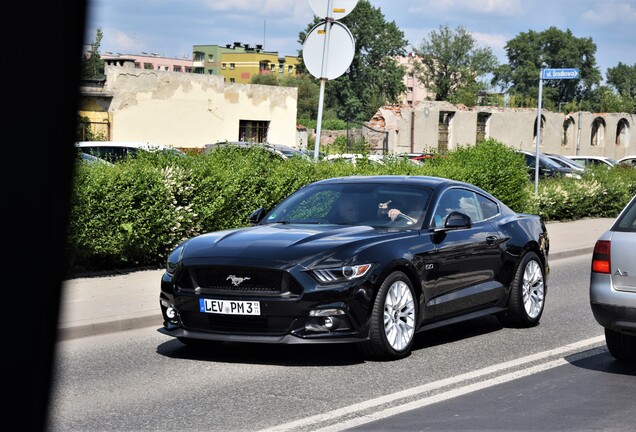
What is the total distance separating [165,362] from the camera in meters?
8.82

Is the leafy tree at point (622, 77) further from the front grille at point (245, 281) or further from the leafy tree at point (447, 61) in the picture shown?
the front grille at point (245, 281)

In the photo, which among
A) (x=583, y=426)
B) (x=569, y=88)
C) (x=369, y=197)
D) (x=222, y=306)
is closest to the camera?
(x=583, y=426)

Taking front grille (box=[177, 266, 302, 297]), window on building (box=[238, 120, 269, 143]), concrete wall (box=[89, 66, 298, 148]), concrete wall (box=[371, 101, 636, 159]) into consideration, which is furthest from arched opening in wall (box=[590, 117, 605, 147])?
front grille (box=[177, 266, 302, 297])

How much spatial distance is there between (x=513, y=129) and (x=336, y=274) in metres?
52.3

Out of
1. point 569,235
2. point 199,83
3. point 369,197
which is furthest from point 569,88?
point 369,197

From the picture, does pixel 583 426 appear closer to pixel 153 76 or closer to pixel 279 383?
pixel 279 383

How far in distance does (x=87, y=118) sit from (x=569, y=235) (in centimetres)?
2236

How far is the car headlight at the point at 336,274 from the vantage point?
8.43 metres

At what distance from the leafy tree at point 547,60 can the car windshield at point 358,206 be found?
5197 inches

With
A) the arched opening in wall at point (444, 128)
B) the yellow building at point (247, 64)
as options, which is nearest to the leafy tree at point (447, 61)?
the yellow building at point (247, 64)

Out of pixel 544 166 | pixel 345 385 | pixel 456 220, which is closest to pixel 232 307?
pixel 345 385

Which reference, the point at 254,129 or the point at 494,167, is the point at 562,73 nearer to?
the point at 494,167

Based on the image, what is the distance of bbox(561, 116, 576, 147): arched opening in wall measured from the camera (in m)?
63.1

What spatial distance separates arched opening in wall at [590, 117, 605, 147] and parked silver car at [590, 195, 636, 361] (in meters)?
58.8
